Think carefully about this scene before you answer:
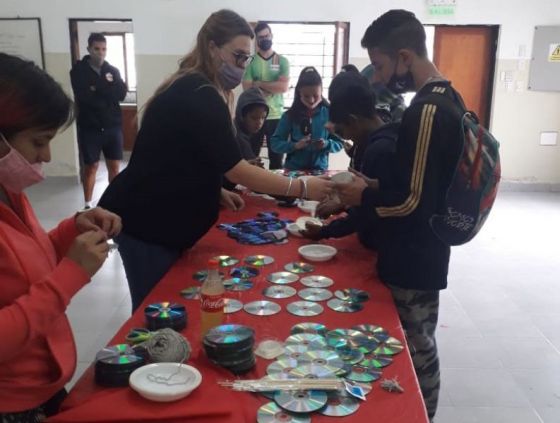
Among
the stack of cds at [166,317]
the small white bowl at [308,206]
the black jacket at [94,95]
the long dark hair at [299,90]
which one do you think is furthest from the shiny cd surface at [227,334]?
the black jacket at [94,95]

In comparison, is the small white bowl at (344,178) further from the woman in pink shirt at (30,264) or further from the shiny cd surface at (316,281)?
the woman in pink shirt at (30,264)

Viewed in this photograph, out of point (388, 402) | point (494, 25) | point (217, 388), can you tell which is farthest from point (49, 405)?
point (494, 25)

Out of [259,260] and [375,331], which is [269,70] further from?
[375,331]

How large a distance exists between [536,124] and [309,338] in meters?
6.02

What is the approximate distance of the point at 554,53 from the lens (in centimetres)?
612

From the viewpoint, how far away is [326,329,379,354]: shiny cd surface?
128cm

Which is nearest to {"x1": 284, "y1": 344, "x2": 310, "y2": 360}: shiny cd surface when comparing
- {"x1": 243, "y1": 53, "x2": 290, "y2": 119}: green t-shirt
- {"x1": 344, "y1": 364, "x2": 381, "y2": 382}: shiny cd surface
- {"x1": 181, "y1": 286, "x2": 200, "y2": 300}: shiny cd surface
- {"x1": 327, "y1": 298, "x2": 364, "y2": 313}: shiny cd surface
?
{"x1": 344, "y1": 364, "x2": 381, "y2": 382}: shiny cd surface

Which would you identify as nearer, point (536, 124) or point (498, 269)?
point (498, 269)

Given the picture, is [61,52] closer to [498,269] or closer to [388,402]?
[498,269]

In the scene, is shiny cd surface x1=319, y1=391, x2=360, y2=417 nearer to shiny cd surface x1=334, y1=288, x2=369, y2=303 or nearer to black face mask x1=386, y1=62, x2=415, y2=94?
shiny cd surface x1=334, y1=288, x2=369, y2=303

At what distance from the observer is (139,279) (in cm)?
188

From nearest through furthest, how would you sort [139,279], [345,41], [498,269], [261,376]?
[261,376]
[139,279]
[498,269]
[345,41]

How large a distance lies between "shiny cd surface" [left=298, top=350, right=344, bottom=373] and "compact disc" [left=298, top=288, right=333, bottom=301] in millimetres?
320

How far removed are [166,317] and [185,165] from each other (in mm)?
599
